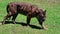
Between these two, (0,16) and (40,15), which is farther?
(0,16)

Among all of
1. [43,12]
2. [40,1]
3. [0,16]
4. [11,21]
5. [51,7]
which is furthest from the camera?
[40,1]

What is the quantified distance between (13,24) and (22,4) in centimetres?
112

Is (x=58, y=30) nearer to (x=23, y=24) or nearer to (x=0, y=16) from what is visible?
(x=23, y=24)

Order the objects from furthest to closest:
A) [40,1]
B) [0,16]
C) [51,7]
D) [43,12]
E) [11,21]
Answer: [40,1] < [51,7] < [0,16] < [11,21] < [43,12]

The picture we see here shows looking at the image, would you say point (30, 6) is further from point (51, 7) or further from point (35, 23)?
point (51, 7)

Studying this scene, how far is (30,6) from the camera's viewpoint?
14125mm

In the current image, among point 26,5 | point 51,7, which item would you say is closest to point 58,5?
point 51,7

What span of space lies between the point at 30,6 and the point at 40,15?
0.70 m

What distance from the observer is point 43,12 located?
1386 cm

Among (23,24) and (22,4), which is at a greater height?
(22,4)

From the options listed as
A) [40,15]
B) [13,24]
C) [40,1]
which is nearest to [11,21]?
[13,24]

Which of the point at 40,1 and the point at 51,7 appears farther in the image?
the point at 40,1

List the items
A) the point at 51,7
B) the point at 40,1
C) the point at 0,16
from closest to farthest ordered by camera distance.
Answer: the point at 0,16, the point at 51,7, the point at 40,1

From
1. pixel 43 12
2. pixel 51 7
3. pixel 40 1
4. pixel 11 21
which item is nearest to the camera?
pixel 43 12
